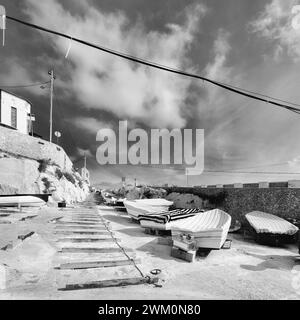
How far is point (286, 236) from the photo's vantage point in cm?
1065

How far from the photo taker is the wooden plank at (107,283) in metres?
4.75

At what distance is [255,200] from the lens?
15320 mm

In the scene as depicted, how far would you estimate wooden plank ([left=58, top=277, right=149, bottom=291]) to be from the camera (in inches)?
187

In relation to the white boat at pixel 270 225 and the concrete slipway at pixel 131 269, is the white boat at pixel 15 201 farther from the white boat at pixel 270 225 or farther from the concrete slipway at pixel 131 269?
the white boat at pixel 270 225

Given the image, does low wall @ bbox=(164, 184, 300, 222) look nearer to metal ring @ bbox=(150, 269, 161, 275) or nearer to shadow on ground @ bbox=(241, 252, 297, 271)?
shadow on ground @ bbox=(241, 252, 297, 271)

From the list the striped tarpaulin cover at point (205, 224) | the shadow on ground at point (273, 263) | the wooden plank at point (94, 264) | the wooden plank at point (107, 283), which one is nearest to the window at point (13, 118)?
the striped tarpaulin cover at point (205, 224)

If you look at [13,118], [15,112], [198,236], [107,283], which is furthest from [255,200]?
[15,112]

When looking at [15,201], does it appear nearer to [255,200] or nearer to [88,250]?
[88,250]

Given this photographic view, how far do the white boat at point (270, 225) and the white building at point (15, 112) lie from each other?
127ft

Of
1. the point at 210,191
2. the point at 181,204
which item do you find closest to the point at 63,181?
the point at 181,204

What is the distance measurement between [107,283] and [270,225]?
10188 millimetres

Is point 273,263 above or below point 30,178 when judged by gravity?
below
